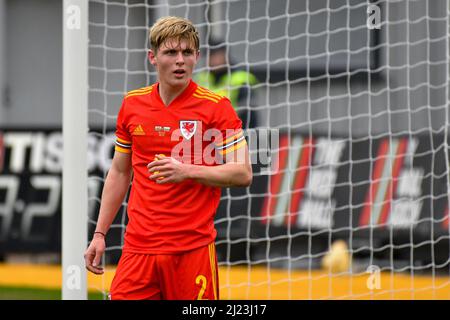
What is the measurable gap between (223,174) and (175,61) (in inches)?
→ 17.5

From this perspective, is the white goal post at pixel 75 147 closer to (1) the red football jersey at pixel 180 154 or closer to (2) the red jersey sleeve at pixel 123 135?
(2) the red jersey sleeve at pixel 123 135

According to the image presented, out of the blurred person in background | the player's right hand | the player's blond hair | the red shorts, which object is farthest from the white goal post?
the blurred person in background

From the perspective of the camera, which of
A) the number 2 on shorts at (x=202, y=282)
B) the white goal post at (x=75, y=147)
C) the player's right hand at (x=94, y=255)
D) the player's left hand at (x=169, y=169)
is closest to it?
the player's left hand at (x=169, y=169)

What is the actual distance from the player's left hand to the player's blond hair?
445 millimetres

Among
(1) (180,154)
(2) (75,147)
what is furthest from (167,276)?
(2) (75,147)

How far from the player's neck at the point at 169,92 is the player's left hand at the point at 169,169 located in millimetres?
305

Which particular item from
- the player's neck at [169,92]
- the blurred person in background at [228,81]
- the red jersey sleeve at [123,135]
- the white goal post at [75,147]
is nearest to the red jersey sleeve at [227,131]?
the player's neck at [169,92]

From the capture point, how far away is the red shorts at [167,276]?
3.82 metres

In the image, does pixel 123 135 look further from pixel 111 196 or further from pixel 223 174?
pixel 223 174

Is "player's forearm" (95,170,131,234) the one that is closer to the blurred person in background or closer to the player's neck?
the player's neck

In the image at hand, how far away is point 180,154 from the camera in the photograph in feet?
12.5
